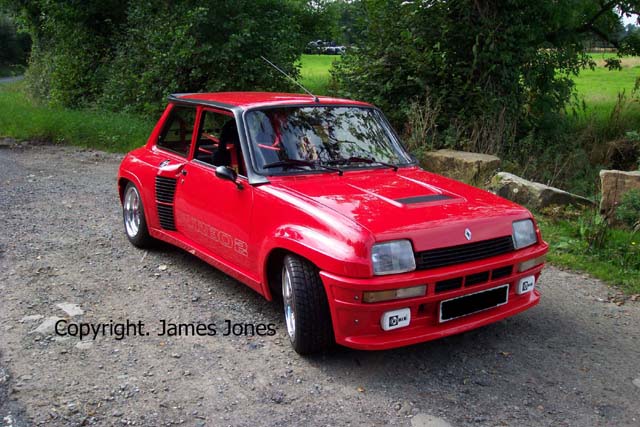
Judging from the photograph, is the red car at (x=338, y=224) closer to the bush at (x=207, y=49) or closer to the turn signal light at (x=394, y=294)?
the turn signal light at (x=394, y=294)

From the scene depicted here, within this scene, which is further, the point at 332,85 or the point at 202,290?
the point at 332,85

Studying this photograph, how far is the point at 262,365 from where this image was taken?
13.2 feet

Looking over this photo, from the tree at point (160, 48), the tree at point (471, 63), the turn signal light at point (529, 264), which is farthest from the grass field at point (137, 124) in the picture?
the turn signal light at point (529, 264)

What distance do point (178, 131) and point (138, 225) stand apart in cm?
102

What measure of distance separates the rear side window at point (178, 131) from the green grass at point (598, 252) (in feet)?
11.7

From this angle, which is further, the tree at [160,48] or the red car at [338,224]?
the tree at [160,48]

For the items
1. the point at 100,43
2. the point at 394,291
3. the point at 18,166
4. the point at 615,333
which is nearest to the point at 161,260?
the point at 394,291

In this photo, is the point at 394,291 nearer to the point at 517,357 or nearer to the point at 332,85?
the point at 517,357

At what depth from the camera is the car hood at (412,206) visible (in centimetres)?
379

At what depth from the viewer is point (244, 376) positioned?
12.7 ft

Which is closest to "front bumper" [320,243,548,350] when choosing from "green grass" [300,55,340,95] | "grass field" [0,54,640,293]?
"grass field" [0,54,640,293]

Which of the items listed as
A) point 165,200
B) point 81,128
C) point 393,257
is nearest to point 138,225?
point 165,200

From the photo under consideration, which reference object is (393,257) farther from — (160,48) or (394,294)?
(160,48)

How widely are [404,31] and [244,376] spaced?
8.65 metres
